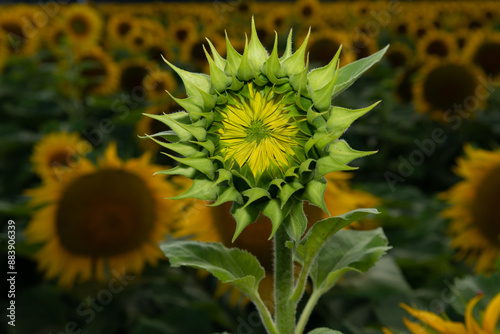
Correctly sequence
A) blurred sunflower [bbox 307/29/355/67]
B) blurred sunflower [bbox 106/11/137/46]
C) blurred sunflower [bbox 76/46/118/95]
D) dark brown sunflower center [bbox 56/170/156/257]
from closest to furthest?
1. dark brown sunflower center [bbox 56/170/156/257]
2. blurred sunflower [bbox 307/29/355/67]
3. blurred sunflower [bbox 76/46/118/95]
4. blurred sunflower [bbox 106/11/137/46]

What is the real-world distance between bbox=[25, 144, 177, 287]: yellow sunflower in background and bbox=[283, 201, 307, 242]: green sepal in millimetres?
786

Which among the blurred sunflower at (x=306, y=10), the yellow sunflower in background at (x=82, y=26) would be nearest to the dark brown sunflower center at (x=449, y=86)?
the blurred sunflower at (x=306, y=10)

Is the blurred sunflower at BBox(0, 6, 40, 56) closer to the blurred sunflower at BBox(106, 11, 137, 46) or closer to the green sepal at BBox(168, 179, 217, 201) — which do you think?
the blurred sunflower at BBox(106, 11, 137, 46)

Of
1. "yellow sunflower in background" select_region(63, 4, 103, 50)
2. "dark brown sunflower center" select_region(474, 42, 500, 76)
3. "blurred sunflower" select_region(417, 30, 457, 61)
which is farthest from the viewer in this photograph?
"yellow sunflower in background" select_region(63, 4, 103, 50)

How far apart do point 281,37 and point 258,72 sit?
327 cm

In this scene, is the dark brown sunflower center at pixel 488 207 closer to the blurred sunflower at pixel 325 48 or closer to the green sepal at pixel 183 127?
the green sepal at pixel 183 127

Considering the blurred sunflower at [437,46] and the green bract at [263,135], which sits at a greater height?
the blurred sunflower at [437,46]

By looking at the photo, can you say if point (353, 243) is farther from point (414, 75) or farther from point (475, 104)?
point (414, 75)

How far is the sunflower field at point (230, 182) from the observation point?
0.34 metres

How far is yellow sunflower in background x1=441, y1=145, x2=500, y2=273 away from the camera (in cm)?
117

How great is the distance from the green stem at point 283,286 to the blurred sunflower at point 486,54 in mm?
2367

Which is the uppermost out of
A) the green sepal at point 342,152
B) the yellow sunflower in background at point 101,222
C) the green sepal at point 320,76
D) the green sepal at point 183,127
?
the green sepal at point 320,76

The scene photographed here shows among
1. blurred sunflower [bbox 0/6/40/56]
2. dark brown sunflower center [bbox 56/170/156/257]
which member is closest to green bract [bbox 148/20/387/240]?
dark brown sunflower center [bbox 56/170/156/257]

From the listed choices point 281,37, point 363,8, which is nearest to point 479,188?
point 281,37
